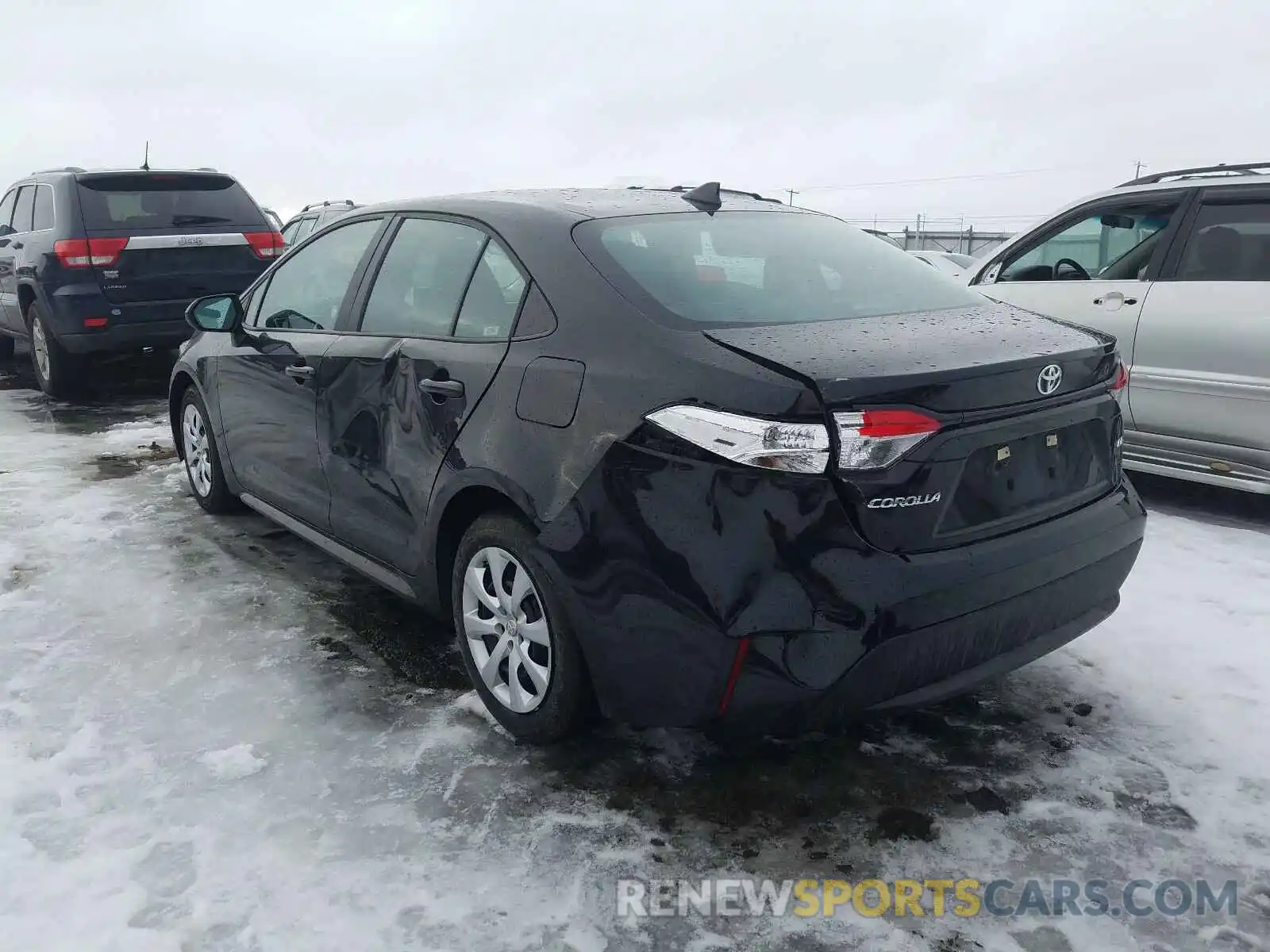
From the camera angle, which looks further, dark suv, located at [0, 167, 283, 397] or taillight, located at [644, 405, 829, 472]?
dark suv, located at [0, 167, 283, 397]

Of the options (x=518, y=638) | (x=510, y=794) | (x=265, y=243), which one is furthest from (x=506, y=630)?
(x=265, y=243)

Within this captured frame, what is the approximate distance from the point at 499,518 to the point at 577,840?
896 millimetres

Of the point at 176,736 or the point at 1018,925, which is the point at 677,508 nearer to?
the point at 1018,925

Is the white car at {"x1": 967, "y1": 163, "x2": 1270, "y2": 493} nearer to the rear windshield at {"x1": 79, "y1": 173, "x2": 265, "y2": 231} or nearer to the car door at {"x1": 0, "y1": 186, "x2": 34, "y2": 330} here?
the rear windshield at {"x1": 79, "y1": 173, "x2": 265, "y2": 231}

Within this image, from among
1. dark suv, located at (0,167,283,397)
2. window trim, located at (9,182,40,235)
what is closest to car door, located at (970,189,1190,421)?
dark suv, located at (0,167,283,397)

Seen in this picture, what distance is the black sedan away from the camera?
7.91 feet

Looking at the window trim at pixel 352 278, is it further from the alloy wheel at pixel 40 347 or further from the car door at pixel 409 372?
the alloy wheel at pixel 40 347

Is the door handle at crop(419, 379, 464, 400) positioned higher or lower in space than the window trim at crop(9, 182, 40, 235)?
lower

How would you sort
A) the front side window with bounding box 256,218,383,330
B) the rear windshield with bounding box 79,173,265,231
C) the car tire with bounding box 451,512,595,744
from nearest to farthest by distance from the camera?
the car tire with bounding box 451,512,595,744 < the front side window with bounding box 256,218,383,330 < the rear windshield with bounding box 79,173,265,231

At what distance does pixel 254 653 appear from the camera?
12.4ft

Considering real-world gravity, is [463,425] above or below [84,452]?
above

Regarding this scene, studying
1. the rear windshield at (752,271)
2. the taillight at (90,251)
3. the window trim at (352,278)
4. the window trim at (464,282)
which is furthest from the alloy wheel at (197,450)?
the taillight at (90,251)

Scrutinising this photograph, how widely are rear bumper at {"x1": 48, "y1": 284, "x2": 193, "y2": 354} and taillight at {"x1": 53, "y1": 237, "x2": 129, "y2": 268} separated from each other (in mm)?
180

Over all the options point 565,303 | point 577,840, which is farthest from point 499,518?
point 577,840
